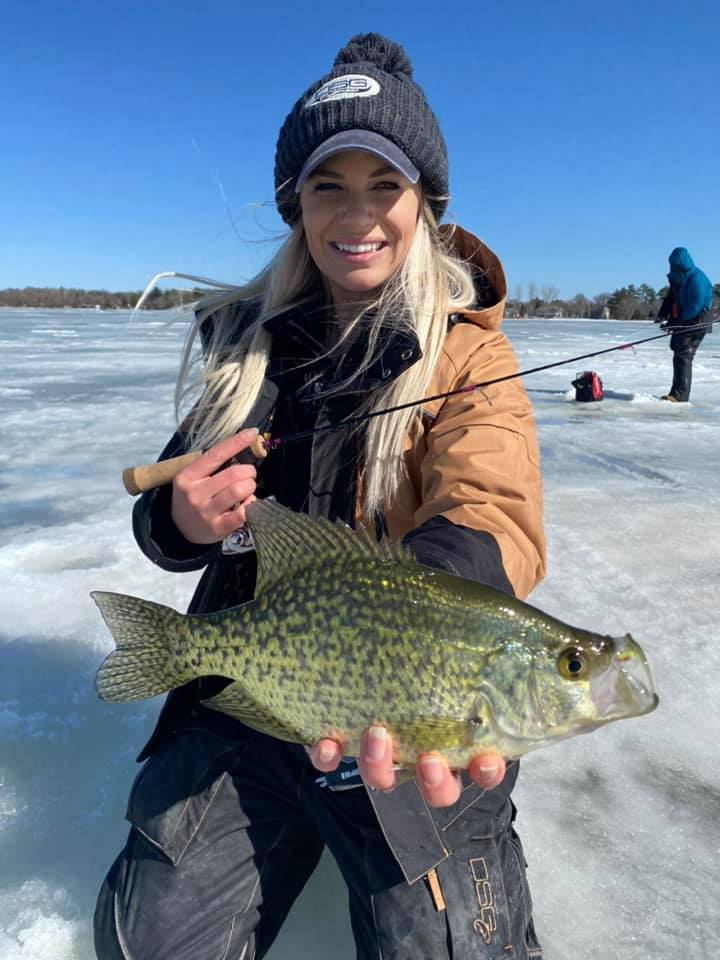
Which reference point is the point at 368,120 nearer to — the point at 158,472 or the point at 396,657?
the point at 158,472

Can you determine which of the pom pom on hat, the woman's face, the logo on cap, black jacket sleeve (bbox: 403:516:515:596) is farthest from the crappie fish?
the pom pom on hat

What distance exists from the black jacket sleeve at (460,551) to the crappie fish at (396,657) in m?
0.19

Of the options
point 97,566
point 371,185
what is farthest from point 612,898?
point 97,566

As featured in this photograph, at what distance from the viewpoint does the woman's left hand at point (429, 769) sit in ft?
4.85

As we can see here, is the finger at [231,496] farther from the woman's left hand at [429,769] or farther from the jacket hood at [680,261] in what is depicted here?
the jacket hood at [680,261]

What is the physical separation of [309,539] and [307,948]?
1.28 meters

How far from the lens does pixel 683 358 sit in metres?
Result: 9.76

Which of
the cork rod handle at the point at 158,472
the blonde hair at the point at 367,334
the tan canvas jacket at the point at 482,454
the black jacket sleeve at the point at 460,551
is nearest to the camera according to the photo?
the black jacket sleeve at the point at 460,551

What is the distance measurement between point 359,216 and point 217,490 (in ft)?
3.57

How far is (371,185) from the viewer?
8.11 ft

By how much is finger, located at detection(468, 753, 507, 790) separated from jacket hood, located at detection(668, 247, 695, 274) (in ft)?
36.2

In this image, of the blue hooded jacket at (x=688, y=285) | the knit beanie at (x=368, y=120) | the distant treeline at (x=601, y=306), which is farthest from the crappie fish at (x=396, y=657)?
the distant treeline at (x=601, y=306)

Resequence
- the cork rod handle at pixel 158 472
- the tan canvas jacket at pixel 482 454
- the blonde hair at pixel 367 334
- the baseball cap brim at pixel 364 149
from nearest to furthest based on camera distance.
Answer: the tan canvas jacket at pixel 482 454, the cork rod handle at pixel 158 472, the baseball cap brim at pixel 364 149, the blonde hair at pixel 367 334

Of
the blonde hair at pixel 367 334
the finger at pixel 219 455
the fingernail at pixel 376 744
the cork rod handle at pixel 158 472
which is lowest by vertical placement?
the fingernail at pixel 376 744
